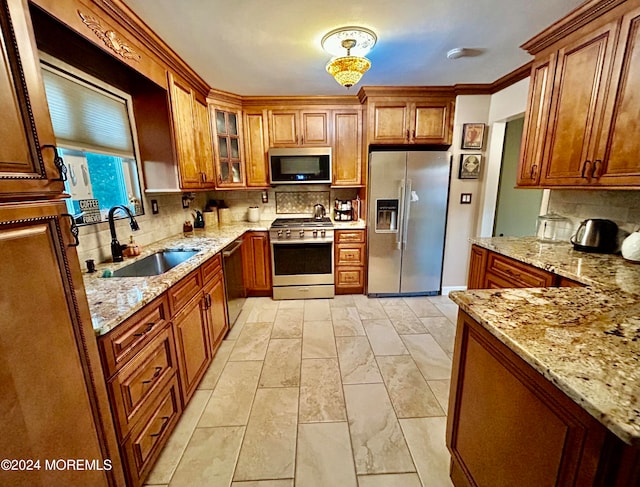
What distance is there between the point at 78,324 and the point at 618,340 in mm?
1703

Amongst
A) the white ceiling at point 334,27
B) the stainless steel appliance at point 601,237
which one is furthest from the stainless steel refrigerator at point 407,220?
the stainless steel appliance at point 601,237

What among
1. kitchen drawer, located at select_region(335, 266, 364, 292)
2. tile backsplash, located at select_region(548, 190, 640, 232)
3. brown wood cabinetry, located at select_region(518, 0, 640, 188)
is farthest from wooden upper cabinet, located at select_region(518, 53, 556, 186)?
kitchen drawer, located at select_region(335, 266, 364, 292)

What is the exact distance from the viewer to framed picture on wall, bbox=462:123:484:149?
3.00m

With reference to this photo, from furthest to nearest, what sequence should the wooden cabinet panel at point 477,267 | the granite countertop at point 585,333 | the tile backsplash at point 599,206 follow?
the wooden cabinet panel at point 477,267 < the tile backsplash at point 599,206 < the granite countertop at point 585,333

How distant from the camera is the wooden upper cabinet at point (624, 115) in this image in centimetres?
139

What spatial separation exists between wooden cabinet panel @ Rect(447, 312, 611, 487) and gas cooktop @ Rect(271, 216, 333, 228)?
7.22 feet

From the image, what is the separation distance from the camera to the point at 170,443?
1456mm

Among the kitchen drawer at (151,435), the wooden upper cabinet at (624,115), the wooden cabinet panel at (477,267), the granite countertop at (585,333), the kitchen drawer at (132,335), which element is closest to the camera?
the granite countertop at (585,333)

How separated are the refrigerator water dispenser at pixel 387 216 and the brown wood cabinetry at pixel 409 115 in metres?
0.72

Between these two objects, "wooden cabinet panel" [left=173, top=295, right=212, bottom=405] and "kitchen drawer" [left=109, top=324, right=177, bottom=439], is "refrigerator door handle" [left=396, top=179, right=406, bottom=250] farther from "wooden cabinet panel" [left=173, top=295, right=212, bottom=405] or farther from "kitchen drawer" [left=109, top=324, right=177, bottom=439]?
"kitchen drawer" [left=109, top=324, right=177, bottom=439]

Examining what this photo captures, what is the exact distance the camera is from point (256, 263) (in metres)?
3.23

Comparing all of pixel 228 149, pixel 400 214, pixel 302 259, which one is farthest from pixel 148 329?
pixel 400 214

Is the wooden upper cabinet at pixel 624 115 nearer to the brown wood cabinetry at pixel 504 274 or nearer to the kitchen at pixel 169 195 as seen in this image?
the kitchen at pixel 169 195

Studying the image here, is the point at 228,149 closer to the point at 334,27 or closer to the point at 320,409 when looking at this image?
the point at 334,27
